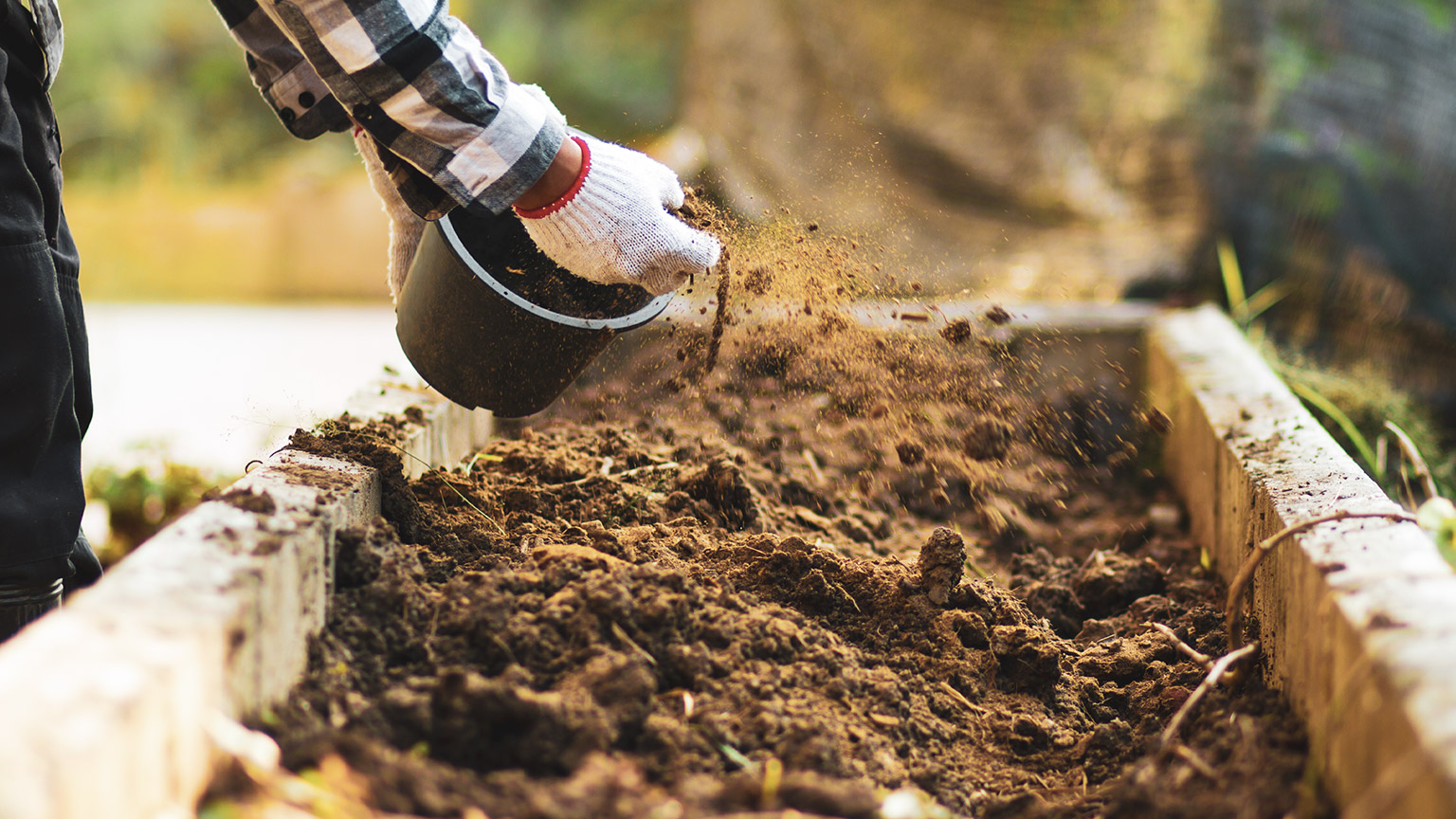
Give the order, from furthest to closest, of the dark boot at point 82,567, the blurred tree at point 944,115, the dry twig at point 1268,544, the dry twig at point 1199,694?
the blurred tree at point 944,115
the dark boot at point 82,567
the dry twig at point 1268,544
the dry twig at point 1199,694

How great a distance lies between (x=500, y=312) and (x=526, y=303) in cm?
4

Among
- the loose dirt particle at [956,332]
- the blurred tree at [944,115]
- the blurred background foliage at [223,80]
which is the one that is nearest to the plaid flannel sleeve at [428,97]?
the loose dirt particle at [956,332]

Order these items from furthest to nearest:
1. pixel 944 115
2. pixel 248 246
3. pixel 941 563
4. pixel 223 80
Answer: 1. pixel 223 80
2. pixel 248 246
3. pixel 944 115
4. pixel 941 563

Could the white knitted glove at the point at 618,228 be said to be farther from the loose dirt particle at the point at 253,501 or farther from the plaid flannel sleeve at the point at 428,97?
the loose dirt particle at the point at 253,501

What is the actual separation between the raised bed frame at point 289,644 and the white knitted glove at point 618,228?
423 millimetres

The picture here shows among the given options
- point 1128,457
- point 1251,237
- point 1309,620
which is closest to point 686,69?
point 1251,237

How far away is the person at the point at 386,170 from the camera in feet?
4.41

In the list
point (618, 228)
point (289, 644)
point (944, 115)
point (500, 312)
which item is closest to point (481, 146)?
point (618, 228)

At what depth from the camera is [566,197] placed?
4.87ft

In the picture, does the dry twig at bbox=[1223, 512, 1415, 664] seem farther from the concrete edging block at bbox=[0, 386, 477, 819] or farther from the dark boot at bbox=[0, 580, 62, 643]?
the dark boot at bbox=[0, 580, 62, 643]

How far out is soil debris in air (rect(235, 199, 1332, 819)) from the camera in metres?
1.08

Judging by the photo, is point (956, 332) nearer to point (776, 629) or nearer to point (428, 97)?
point (776, 629)

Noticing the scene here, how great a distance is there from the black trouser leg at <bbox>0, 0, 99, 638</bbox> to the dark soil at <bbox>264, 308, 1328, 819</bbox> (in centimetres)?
35

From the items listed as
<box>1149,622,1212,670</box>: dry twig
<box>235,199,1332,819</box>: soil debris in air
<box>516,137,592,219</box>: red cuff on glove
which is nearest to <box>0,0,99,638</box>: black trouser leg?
<box>235,199,1332,819</box>: soil debris in air
